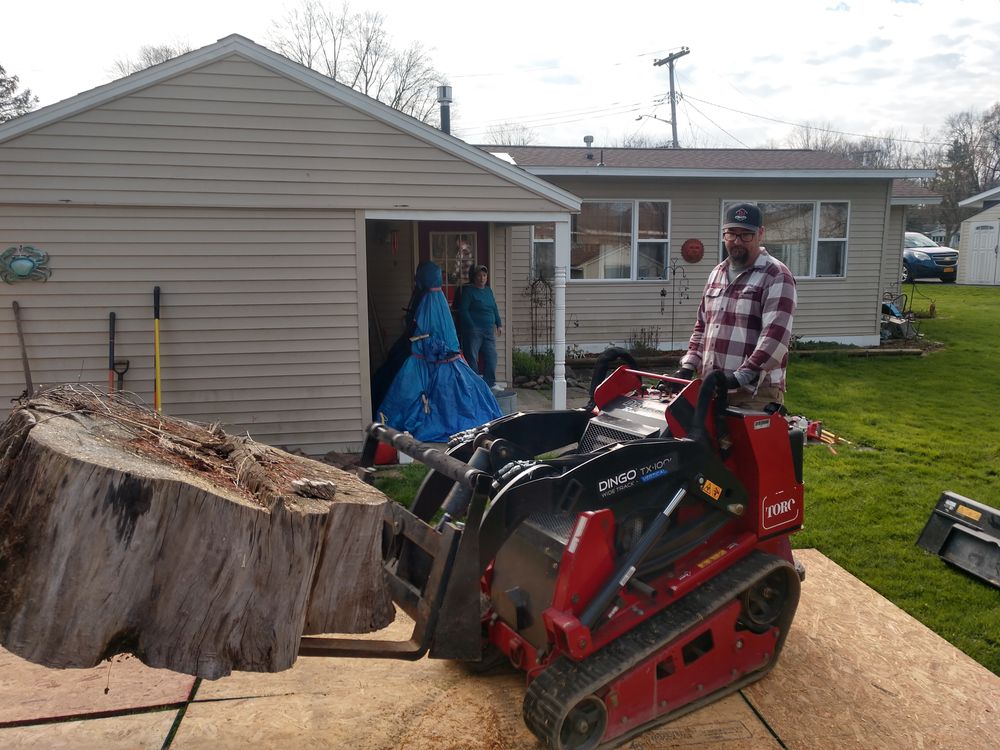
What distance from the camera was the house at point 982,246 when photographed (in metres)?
23.3

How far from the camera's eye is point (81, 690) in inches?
119

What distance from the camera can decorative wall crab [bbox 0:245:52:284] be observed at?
20.5 ft

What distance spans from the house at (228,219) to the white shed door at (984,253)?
21759 millimetres

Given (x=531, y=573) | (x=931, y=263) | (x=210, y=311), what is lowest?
(x=531, y=573)

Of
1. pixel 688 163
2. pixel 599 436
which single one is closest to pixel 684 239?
pixel 688 163

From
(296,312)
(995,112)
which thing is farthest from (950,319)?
(995,112)

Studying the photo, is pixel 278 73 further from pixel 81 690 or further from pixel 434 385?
pixel 81 690

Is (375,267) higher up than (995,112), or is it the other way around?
(995,112)

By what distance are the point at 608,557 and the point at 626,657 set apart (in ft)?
1.15

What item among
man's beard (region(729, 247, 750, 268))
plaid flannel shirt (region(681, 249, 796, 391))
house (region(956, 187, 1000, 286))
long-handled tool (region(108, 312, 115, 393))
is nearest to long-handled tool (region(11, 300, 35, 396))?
long-handled tool (region(108, 312, 115, 393))

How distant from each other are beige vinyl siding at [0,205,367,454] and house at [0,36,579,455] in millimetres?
13

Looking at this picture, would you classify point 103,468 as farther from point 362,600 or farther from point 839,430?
point 839,430

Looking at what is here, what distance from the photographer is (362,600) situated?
238 centimetres

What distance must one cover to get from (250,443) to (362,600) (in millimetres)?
791
